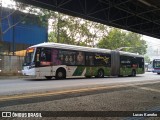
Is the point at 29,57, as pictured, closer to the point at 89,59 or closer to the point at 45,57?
the point at 45,57

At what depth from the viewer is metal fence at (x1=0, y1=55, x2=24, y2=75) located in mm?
27875

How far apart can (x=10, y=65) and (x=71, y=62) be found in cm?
942

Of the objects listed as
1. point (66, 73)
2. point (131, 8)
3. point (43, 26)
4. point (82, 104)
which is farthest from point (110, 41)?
point (82, 104)

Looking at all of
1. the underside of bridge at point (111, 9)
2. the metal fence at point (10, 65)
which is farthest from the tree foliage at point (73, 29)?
the underside of bridge at point (111, 9)

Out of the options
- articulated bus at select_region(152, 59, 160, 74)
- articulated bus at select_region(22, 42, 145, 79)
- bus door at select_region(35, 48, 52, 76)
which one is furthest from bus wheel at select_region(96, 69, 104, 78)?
articulated bus at select_region(152, 59, 160, 74)

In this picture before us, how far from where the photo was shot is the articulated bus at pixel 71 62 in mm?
20094

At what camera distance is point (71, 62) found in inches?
884

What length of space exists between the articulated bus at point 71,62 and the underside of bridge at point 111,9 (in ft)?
17.2

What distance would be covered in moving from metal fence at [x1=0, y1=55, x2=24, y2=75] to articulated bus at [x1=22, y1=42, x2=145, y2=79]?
7885 millimetres

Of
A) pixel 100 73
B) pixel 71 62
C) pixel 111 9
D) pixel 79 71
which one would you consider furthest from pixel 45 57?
pixel 100 73

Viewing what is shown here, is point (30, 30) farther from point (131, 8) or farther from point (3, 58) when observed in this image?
point (131, 8)

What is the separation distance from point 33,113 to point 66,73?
15.4 meters

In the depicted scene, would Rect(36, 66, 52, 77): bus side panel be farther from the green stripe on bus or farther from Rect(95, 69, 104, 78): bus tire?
Rect(95, 69, 104, 78): bus tire

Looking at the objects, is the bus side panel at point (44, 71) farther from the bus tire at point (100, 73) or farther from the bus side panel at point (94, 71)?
the bus tire at point (100, 73)
